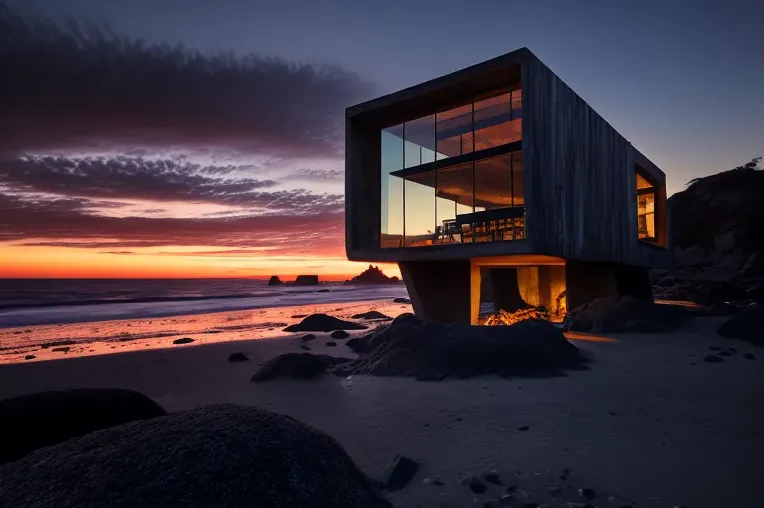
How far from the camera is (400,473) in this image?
14.1ft

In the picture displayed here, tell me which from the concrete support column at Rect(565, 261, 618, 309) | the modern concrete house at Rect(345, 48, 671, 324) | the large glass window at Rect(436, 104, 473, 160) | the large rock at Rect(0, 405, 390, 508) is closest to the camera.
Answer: the large rock at Rect(0, 405, 390, 508)

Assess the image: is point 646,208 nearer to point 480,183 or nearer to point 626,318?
point 626,318

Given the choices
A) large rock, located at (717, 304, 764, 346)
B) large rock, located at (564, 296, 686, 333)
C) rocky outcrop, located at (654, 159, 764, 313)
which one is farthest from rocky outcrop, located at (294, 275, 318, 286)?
large rock, located at (717, 304, 764, 346)

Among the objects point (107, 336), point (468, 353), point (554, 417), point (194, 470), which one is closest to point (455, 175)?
point (468, 353)

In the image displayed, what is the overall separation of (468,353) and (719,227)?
54642 millimetres

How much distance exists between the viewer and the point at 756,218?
4703cm

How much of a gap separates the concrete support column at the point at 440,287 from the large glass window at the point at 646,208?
16650 millimetres

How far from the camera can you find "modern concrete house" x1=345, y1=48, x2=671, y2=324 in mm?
13398

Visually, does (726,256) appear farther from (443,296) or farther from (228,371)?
(228,371)

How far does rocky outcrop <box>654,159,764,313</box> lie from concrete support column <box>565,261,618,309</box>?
87.8 feet

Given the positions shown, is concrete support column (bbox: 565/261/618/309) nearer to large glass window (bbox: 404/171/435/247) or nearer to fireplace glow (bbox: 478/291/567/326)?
fireplace glow (bbox: 478/291/567/326)

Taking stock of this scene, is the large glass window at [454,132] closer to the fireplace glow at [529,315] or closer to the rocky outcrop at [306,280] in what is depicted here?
the fireplace glow at [529,315]

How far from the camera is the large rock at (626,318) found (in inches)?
534

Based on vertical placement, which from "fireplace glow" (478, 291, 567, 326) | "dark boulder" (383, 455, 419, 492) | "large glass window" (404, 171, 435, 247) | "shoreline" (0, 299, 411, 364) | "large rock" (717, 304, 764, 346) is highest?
"large glass window" (404, 171, 435, 247)
